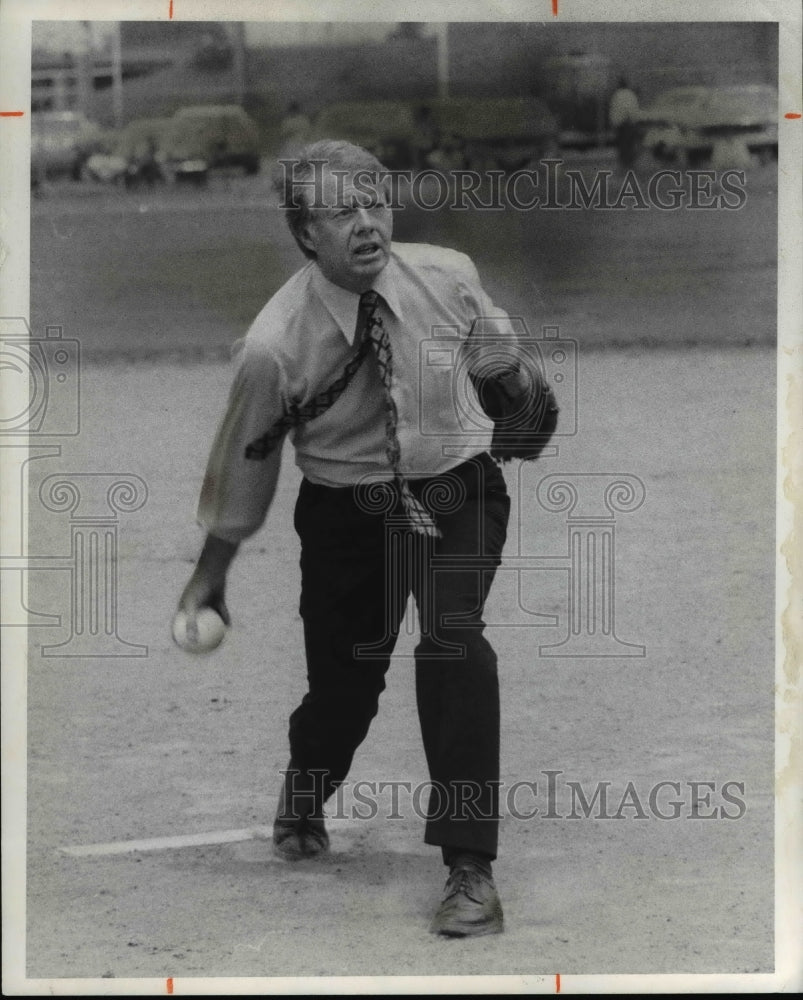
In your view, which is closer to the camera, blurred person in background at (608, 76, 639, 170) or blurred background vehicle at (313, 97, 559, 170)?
blurred background vehicle at (313, 97, 559, 170)

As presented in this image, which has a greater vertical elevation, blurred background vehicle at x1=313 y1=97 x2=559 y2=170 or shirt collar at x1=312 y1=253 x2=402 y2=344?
blurred background vehicle at x1=313 y1=97 x2=559 y2=170

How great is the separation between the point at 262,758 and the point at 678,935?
1287 mm

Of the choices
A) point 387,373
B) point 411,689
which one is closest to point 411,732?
point 411,689

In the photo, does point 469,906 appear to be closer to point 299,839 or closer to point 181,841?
point 299,839

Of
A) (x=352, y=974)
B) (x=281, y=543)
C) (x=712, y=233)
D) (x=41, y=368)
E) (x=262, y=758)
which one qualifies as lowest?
(x=352, y=974)

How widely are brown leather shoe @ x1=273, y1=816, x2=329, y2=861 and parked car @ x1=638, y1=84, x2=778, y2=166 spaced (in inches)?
85.0

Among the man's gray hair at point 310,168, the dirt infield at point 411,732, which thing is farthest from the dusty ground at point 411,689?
the man's gray hair at point 310,168

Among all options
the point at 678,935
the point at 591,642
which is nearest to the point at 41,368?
the point at 591,642

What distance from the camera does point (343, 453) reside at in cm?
555

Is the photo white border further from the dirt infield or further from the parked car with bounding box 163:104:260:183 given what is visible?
the parked car with bounding box 163:104:260:183

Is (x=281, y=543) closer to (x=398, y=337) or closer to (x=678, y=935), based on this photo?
(x=398, y=337)

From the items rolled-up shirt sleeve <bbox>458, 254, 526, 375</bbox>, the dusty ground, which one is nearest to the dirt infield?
the dusty ground

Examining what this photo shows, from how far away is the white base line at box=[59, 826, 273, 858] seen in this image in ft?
18.6

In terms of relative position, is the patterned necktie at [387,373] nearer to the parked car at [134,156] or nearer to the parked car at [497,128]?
the parked car at [497,128]
